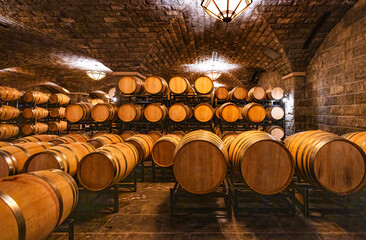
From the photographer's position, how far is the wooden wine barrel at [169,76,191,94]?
20.7ft

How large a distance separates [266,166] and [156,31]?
5.10 m

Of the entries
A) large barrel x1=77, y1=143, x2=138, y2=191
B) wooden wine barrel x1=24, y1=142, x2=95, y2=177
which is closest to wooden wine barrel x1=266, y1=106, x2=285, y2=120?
large barrel x1=77, y1=143, x2=138, y2=191

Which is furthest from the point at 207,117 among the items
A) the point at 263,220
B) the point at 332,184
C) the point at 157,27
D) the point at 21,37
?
the point at 21,37

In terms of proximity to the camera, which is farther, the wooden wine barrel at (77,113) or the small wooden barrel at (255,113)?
the small wooden barrel at (255,113)

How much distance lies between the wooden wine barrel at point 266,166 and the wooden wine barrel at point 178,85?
4.06m

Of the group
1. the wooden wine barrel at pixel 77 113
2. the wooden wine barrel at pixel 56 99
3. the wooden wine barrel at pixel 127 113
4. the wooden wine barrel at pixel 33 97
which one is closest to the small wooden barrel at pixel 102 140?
the wooden wine barrel at pixel 127 113

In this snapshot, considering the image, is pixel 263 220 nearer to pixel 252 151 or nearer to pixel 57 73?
pixel 252 151

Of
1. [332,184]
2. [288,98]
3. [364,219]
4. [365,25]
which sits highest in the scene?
[365,25]

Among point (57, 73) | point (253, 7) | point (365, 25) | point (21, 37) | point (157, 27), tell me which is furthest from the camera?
point (57, 73)

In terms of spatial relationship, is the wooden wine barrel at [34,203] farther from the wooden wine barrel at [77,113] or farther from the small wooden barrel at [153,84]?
the small wooden barrel at [153,84]

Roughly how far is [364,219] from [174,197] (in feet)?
9.11

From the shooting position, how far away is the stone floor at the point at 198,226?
2600 mm

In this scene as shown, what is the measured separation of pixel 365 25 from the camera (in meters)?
4.45

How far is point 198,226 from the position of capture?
2.84 metres
